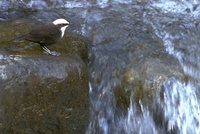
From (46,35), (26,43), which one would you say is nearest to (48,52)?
(46,35)

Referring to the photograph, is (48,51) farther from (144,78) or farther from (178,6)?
(178,6)

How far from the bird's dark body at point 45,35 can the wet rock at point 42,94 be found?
21 cm

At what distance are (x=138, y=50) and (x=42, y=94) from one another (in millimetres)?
1942

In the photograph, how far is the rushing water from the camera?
20.2 ft

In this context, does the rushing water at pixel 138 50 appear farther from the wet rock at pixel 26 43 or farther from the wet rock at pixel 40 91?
the wet rock at pixel 40 91

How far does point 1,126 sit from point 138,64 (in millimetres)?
2032

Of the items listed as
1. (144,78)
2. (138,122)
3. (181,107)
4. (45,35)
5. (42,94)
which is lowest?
(138,122)

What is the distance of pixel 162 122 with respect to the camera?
617cm

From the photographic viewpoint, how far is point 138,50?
22.7ft

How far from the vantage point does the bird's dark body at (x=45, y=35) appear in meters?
5.71

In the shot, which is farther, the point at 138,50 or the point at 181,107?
the point at 138,50

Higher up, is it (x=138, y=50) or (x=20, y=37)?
(x=20, y=37)

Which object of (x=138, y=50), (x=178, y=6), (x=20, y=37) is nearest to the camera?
(x=20, y=37)

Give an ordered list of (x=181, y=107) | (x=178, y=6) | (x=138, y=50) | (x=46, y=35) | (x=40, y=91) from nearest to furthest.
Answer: (x=40, y=91) < (x=46, y=35) < (x=181, y=107) < (x=138, y=50) < (x=178, y=6)
